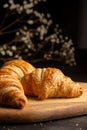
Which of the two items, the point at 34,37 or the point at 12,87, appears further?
the point at 34,37

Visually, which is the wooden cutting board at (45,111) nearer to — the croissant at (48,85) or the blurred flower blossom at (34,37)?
the croissant at (48,85)

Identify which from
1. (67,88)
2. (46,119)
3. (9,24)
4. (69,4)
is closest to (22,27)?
(9,24)

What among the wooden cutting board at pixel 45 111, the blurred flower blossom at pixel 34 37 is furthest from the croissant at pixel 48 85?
the blurred flower blossom at pixel 34 37

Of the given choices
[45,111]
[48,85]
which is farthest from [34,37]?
[45,111]

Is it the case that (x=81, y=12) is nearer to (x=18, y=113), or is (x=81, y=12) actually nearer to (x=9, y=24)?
(x=9, y=24)

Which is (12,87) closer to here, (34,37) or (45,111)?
(45,111)

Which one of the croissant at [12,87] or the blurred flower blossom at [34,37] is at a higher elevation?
the blurred flower blossom at [34,37]

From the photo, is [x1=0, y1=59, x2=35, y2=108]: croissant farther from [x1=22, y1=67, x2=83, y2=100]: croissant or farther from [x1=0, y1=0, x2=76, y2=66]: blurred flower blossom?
[x1=0, y1=0, x2=76, y2=66]: blurred flower blossom
